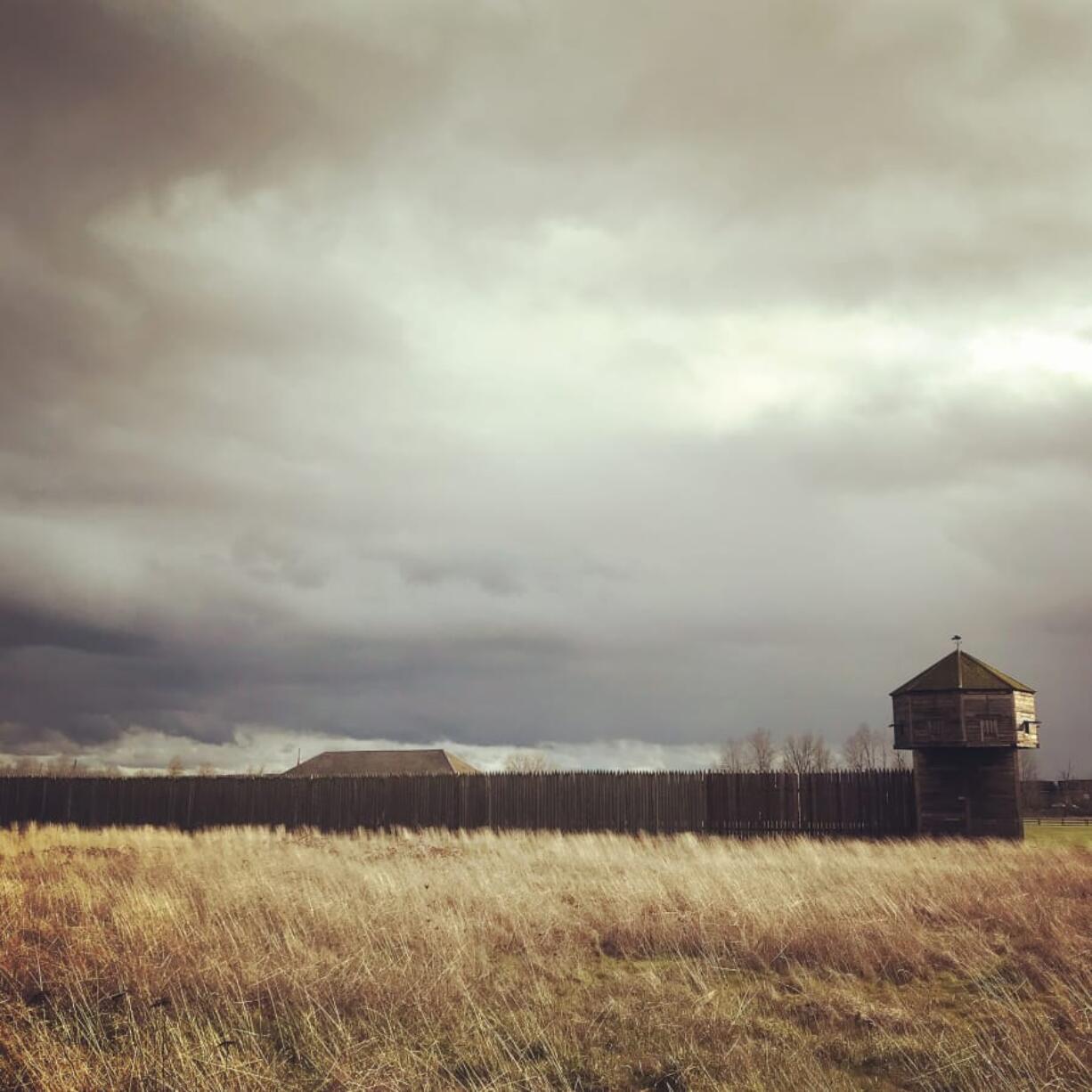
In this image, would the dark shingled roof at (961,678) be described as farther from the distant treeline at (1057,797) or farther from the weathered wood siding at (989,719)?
the distant treeline at (1057,797)

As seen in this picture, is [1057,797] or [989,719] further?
[1057,797]

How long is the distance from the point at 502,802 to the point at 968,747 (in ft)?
42.8

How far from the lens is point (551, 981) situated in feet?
25.5

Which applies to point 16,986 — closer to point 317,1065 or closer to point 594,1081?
point 317,1065

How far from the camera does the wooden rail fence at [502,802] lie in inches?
1023

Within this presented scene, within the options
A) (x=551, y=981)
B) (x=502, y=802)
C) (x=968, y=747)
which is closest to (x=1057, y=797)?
(x=968, y=747)

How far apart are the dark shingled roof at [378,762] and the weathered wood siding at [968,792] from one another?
33005 millimetres

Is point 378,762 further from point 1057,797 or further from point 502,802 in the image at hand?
point 1057,797

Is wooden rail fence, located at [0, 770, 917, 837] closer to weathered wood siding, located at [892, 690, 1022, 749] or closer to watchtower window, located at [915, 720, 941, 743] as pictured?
watchtower window, located at [915, 720, 941, 743]

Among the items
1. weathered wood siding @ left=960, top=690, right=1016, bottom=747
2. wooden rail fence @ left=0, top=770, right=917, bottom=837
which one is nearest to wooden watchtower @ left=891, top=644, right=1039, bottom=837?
weathered wood siding @ left=960, top=690, right=1016, bottom=747

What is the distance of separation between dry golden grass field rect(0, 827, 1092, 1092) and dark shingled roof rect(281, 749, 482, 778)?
42176mm

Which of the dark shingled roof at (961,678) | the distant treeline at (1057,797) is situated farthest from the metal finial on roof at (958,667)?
the distant treeline at (1057,797)

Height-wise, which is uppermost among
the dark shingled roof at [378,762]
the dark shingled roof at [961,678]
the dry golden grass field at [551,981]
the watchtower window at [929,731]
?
the dark shingled roof at [961,678]

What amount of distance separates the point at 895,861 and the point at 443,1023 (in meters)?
11.4
